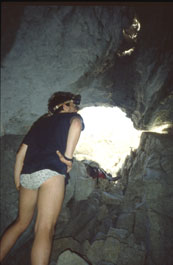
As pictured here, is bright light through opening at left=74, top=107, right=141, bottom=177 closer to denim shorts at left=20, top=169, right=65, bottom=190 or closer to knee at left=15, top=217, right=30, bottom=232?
denim shorts at left=20, top=169, right=65, bottom=190

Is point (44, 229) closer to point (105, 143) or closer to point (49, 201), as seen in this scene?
point (49, 201)

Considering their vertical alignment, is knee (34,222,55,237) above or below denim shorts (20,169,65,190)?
below

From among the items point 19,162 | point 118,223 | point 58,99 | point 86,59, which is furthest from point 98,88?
point 118,223

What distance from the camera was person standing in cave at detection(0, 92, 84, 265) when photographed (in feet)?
5.91

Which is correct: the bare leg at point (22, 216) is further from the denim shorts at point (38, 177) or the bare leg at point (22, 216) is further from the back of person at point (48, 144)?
the back of person at point (48, 144)

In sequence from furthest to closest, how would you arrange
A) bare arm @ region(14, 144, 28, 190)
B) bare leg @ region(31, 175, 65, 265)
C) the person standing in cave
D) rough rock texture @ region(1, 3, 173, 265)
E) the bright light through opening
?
the bright light through opening
bare arm @ region(14, 144, 28, 190)
rough rock texture @ region(1, 3, 173, 265)
the person standing in cave
bare leg @ region(31, 175, 65, 265)

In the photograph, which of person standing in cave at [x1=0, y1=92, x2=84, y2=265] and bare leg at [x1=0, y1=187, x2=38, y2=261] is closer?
person standing in cave at [x1=0, y1=92, x2=84, y2=265]

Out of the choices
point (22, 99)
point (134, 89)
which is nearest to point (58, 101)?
point (22, 99)

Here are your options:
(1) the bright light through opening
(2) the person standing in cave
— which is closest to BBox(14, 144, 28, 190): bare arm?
(2) the person standing in cave

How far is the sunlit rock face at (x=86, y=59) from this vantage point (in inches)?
76.3

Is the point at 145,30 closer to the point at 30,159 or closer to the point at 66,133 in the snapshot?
the point at 66,133

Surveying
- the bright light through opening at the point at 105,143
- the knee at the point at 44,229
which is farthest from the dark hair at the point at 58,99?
the bright light through opening at the point at 105,143

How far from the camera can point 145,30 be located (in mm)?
2639

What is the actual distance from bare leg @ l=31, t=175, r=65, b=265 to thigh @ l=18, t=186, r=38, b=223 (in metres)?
0.31
